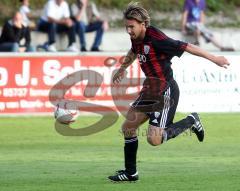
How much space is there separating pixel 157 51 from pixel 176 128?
104 cm

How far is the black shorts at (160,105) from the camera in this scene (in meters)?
9.41

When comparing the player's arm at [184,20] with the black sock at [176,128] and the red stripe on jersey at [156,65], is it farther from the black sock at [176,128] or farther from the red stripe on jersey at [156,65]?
the red stripe on jersey at [156,65]

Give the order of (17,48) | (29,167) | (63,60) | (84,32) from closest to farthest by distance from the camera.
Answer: (29,167) < (63,60) < (17,48) < (84,32)

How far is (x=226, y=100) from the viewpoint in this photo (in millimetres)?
17844

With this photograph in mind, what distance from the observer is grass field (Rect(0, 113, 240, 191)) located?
9117 mm

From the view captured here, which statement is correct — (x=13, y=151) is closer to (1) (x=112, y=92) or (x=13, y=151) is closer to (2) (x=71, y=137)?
(2) (x=71, y=137)

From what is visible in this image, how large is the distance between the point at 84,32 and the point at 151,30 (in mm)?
10863

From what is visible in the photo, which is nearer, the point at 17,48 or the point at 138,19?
the point at 138,19

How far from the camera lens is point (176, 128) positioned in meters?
9.71

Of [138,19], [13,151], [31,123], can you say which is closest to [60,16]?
[31,123]

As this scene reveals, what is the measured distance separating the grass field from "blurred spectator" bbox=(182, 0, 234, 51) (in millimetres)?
4466

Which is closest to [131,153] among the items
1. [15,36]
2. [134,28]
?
[134,28]

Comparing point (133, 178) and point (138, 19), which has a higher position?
point (138, 19)

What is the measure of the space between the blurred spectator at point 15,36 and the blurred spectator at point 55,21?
54cm
